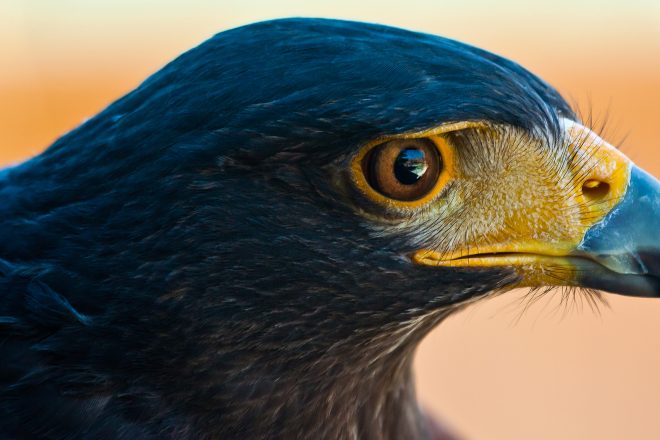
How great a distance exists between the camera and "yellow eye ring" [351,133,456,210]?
2305mm

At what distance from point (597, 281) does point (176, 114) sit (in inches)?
41.5

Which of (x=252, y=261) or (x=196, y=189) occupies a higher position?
(x=196, y=189)

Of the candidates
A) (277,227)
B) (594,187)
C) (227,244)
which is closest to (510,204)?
(594,187)

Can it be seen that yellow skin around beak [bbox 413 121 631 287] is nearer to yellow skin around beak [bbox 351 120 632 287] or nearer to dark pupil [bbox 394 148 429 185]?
yellow skin around beak [bbox 351 120 632 287]

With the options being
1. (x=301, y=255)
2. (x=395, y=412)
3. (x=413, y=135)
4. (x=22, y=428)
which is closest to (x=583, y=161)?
(x=413, y=135)

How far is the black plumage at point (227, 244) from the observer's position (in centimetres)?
230

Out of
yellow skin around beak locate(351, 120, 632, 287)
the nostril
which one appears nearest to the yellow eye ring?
yellow skin around beak locate(351, 120, 632, 287)

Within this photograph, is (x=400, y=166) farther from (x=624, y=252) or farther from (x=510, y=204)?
(x=624, y=252)

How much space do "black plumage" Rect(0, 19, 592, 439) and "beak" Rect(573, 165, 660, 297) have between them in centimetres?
20

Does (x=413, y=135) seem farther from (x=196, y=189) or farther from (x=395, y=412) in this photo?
(x=395, y=412)

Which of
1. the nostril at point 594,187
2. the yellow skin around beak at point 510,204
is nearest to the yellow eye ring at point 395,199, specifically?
the yellow skin around beak at point 510,204

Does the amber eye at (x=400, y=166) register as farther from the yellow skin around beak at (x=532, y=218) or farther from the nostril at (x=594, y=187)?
the nostril at (x=594, y=187)

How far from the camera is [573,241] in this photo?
7.92 ft

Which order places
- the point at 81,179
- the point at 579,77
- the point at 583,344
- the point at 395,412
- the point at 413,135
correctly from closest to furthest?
the point at 413,135 < the point at 81,179 < the point at 395,412 < the point at 583,344 < the point at 579,77
